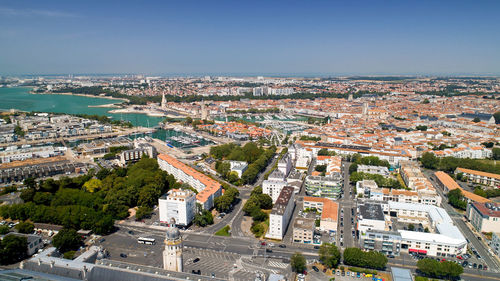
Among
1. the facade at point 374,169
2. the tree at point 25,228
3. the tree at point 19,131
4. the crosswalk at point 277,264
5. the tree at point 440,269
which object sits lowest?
the crosswalk at point 277,264

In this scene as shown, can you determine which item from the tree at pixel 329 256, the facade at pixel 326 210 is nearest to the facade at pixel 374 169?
the facade at pixel 326 210

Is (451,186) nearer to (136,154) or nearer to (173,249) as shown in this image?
(173,249)

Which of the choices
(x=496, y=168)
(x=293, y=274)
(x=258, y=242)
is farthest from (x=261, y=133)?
(x=293, y=274)

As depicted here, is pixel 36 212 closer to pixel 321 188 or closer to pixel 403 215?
pixel 321 188

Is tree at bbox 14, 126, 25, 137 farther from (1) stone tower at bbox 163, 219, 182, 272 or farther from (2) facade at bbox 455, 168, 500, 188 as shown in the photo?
(2) facade at bbox 455, 168, 500, 188

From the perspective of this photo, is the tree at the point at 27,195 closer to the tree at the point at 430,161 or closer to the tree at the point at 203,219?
the tree at the point at 203,219

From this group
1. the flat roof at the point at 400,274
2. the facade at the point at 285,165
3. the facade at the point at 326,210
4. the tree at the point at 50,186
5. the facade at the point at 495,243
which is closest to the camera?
the flat roof at the point at 400,274

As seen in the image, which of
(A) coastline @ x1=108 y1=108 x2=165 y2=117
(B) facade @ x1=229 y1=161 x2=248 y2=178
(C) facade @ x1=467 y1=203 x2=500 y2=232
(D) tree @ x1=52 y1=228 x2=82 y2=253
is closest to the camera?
(D) tree @ x1=52 y1=228 x2=82 y2=253

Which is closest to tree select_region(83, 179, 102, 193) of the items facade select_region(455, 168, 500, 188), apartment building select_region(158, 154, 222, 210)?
apartment building select_region(158, 154, 222, 210)
